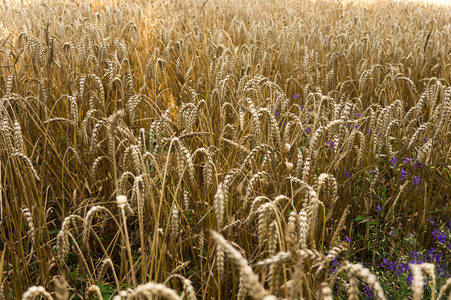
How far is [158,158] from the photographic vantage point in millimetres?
1456

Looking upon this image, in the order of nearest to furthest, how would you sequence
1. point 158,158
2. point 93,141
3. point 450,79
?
point 93,141 < point 158,158 < point 450,79

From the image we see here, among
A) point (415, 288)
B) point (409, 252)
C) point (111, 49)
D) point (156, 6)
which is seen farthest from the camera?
point (156, 6)

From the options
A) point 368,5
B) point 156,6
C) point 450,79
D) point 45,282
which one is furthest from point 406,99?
point 368,5

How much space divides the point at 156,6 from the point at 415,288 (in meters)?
Answer: 6.39

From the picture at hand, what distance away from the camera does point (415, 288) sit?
1.86ft

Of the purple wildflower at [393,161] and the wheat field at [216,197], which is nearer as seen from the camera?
the wheat field at [216,197]

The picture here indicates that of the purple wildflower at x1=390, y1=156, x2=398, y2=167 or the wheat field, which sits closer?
the wheat field

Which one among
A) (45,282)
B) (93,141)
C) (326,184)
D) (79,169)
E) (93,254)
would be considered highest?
(93,141)

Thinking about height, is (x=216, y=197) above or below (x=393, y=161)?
above

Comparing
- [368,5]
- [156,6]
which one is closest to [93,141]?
[156,6]

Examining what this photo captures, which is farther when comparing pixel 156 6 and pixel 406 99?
pixel 156 6

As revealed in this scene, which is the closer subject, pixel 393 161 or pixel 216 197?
pixel 216 197

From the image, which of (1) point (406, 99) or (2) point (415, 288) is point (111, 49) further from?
(2) point (415, 288)

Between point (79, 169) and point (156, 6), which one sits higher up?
point (156, 6)
